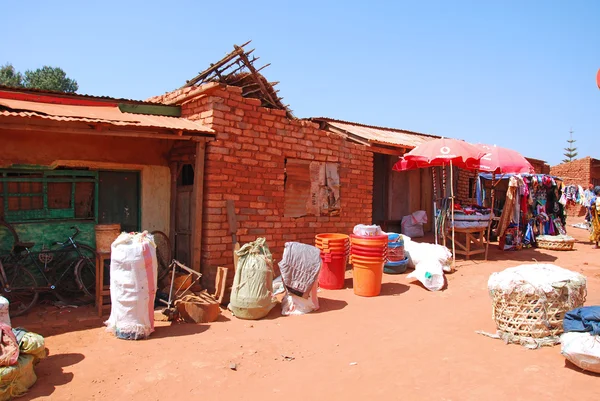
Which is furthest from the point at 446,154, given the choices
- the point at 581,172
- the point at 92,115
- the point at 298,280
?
the point at 581,172

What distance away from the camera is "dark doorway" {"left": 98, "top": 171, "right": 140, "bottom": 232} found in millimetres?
7016

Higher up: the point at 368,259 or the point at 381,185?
the point at 381,185

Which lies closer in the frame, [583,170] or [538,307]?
[538,307]

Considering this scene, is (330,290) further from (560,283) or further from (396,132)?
(396,132)

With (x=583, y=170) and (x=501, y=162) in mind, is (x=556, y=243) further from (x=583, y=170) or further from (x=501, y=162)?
(x=583, y=170)

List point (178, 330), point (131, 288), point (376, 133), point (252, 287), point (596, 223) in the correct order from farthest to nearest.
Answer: point (596, 223), point (376, 133), point (252, 287), point (178, 330), point (131, 288)

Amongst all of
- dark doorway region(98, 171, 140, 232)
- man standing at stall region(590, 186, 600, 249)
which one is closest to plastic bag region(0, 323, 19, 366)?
dark doorway region(98, 171, 140, 232)

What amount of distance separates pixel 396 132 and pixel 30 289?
9.75 metres

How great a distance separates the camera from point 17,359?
361 cm

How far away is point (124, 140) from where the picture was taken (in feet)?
22.8

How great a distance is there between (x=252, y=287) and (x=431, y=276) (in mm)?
3336

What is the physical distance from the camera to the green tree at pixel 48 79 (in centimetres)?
2636

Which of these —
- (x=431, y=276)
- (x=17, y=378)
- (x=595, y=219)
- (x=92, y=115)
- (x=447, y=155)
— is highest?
(x=92, y=115)

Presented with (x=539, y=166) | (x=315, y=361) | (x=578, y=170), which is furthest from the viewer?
(x=578, y=170)
